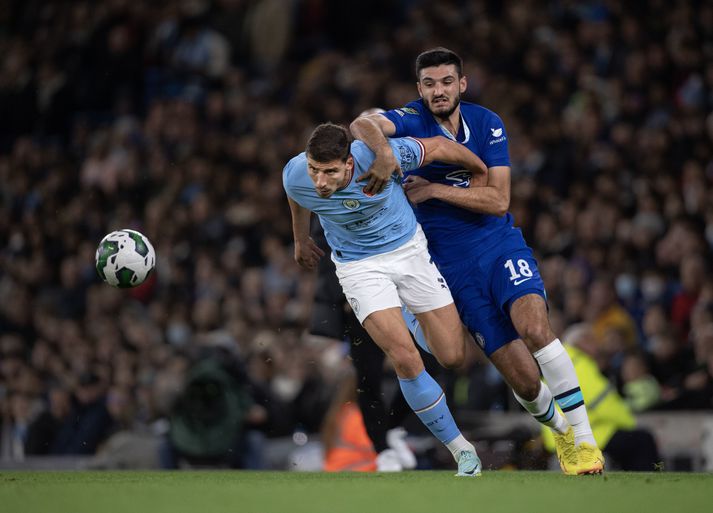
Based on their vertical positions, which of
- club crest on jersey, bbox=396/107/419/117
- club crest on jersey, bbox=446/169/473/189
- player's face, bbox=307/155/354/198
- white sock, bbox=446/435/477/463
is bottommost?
white sock, bbox=446/435/477/463

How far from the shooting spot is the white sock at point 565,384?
682 centimetres

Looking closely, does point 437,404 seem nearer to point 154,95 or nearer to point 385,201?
point 385,201

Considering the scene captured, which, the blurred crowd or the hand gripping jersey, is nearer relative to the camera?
the hand gripping jersey

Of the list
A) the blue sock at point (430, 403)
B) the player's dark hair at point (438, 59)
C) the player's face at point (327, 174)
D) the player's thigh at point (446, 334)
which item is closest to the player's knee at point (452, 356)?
the player's thigh at point (446, 334)

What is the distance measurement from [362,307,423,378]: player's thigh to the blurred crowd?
3.39 m

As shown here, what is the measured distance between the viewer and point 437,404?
22.8 feet

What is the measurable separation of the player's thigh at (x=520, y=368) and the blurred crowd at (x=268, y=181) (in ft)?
9.28

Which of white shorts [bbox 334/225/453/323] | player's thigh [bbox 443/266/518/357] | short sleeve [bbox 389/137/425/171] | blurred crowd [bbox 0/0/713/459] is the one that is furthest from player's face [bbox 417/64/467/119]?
blurred crowd [bbox 0/0/713/459]

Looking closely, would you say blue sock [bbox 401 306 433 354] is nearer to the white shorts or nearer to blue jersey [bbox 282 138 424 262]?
the white shorts

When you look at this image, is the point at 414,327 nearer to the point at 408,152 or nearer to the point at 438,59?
the point at 408,152

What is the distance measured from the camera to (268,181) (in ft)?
48.4

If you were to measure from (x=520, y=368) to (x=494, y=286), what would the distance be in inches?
20.0

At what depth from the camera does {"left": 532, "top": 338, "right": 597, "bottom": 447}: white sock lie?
22.4 ft

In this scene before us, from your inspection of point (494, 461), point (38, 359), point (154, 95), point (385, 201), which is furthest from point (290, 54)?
point (385, 201)
